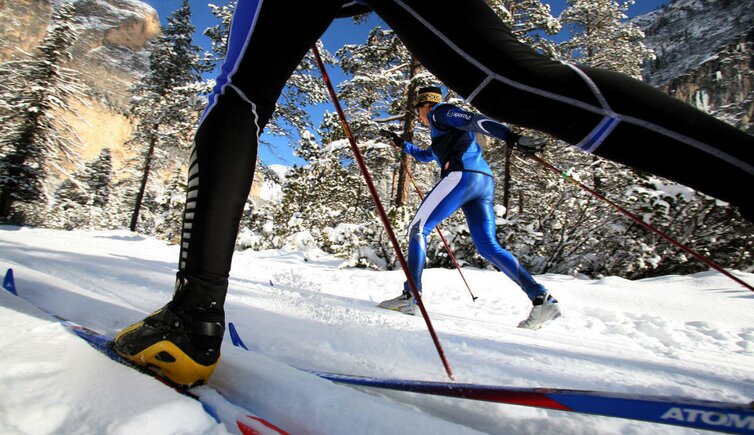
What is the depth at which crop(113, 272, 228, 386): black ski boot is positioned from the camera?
82cm

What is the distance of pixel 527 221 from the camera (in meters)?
6.53

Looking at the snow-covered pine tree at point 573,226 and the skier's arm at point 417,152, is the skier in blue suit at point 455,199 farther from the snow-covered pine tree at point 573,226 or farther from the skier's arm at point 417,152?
the snow-covered pine tree at point 573,226

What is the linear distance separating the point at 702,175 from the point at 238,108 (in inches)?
38.8

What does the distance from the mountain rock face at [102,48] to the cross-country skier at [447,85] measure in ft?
175

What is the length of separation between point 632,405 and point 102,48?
3103 inches

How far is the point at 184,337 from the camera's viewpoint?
0.82m

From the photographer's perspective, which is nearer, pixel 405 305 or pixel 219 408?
pixel 219 408

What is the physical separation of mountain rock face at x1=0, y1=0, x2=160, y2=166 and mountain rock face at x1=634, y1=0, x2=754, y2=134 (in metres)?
60.2

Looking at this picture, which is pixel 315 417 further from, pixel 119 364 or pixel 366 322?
pixel 366 322

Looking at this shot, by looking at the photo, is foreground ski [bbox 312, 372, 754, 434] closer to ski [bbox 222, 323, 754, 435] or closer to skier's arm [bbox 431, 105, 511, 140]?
ski [bbox 222, 323, 754, 435]

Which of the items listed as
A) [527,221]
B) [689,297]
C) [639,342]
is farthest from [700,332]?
[527,221]

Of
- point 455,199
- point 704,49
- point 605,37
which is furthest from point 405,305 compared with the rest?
point 704,49

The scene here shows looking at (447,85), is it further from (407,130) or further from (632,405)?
(407,130)

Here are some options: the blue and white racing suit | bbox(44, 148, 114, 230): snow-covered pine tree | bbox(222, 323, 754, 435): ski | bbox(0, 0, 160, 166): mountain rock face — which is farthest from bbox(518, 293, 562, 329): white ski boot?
bbox(0, 0, 160, 166): mountain rock face
